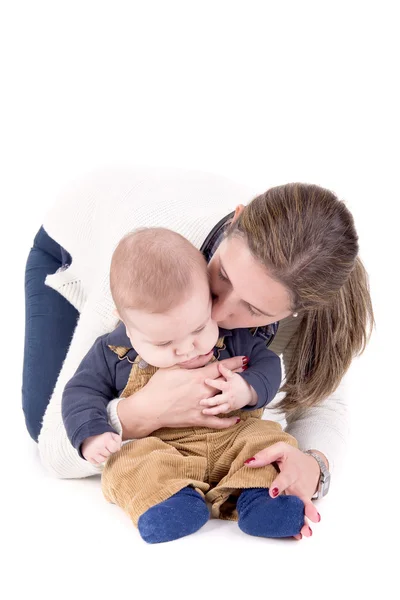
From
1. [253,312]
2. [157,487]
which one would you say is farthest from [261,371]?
[157,487]

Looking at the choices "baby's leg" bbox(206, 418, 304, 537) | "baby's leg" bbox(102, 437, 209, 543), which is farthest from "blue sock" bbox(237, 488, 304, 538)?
"baby's leg" bbox(102, 437, 209, 543)

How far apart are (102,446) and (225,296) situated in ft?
1.67

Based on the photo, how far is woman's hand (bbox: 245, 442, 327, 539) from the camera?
6.79 feet

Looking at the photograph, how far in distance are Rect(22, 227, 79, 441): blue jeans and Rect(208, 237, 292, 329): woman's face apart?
1.18 metres

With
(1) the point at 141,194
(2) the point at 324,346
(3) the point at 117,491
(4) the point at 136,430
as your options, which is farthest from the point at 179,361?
(1) the point at 141,194

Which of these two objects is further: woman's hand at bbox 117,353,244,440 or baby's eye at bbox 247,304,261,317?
woman's hand at bbox 117,353,244,440

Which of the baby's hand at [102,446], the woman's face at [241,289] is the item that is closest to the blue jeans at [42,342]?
the baby's hand at [102,446]

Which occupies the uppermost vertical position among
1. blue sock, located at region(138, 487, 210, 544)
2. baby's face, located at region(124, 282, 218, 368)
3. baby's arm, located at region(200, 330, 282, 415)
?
baby's face, located at region(124, 282, 218, 368)

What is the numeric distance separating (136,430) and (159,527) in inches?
12.7

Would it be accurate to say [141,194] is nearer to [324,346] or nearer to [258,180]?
[324,346]

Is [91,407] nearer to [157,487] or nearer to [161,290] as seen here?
[157,487]

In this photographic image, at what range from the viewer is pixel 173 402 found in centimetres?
220

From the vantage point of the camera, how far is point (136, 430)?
2.25 metres

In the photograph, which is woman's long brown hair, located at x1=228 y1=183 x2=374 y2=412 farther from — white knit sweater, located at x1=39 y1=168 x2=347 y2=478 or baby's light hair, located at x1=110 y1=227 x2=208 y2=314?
white knit sweater, located at x1=39 y1=168 x2=347 y2=478
